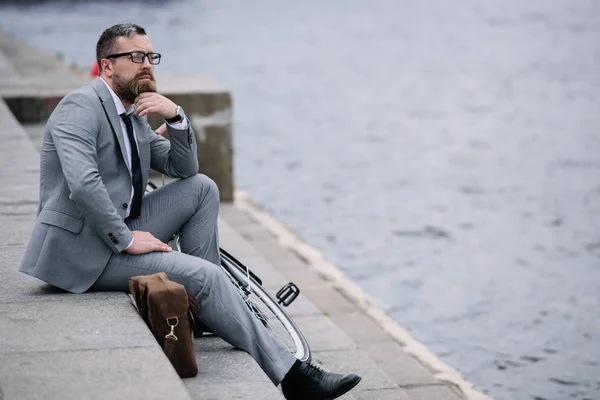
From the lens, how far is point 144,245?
4.55 meters

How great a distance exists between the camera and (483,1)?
37312 mm

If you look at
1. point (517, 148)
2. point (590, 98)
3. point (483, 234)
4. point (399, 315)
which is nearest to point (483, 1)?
point (590, 98)

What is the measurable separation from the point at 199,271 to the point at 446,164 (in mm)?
8527

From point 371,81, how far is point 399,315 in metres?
13.0

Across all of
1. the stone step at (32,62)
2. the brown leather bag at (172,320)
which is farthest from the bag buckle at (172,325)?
the stone step at (32,62)

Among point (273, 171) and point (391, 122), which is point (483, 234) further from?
point (391, 122)

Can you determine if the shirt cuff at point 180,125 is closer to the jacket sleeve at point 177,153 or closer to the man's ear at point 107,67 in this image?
the jacket sleeve at point 177,153

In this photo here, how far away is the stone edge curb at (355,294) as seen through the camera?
5.87m

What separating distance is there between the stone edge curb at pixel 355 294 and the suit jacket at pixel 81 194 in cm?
210

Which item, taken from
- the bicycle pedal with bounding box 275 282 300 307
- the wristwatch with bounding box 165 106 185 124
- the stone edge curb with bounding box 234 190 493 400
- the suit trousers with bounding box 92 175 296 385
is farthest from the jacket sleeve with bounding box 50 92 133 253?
the stone edge curb with bounding box 234 190 493 400

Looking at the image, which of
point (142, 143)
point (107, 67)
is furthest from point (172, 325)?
point (107, 67)

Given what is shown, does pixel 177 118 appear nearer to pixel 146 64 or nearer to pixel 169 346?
pixel 146 64

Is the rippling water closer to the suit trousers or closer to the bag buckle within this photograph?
the suit trousers

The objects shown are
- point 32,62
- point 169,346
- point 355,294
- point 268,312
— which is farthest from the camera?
point 32,62
